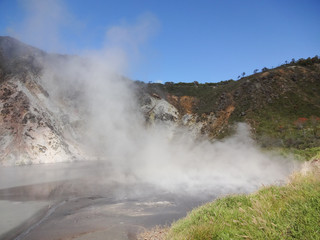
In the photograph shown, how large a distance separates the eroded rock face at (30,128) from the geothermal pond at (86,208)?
15.7m

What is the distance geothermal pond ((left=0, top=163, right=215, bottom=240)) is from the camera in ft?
28.5

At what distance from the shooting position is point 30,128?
115 ft

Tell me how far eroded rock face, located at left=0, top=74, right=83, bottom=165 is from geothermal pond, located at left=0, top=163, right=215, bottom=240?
1567 centimetres

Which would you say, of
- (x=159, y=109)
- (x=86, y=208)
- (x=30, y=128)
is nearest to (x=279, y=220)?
(x=86, y=208)

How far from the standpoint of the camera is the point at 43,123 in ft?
120

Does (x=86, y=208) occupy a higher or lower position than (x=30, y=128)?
lower

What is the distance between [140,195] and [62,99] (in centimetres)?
3743

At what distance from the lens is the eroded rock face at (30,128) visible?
106 feet

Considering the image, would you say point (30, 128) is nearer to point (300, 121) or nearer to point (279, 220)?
point (279, 220)

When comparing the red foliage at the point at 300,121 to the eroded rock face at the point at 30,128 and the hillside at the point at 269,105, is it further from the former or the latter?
the eroded rock face at the point at 30,128

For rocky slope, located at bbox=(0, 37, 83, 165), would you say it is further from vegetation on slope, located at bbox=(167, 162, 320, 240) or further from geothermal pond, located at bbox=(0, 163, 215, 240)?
→ vegetation on slope, located at bbox=(167, 162, 320, 240)

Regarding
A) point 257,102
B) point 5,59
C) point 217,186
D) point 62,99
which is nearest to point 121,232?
point 217,186

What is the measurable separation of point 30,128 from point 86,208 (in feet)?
90.8

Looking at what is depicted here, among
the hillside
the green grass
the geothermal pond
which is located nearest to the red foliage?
the hillside
